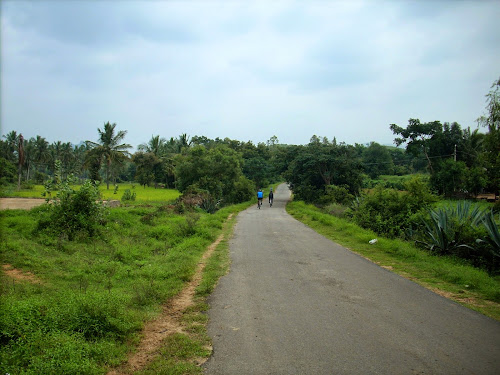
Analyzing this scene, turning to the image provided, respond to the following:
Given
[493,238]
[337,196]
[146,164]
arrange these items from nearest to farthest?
[493,238]
[337,196]
[146,164]

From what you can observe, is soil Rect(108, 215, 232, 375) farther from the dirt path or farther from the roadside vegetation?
the dirt path

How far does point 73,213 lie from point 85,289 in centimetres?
640

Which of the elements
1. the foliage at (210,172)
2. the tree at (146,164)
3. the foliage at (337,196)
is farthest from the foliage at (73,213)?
the tree at (146,164)

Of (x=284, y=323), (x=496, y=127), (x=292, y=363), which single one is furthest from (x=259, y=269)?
(x=496, y=127)

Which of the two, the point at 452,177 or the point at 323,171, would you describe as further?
the point at 452,177

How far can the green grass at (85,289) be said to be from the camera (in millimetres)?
3494

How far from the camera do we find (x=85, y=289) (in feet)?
18.8

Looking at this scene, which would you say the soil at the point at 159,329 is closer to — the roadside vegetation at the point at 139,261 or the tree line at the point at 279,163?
the roadside vegetation at the point at 139,261

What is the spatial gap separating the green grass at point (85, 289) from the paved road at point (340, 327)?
70 centimetres

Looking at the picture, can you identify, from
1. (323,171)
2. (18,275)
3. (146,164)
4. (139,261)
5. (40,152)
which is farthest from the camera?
(40,152)

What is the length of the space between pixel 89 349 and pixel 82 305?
948 millimetres

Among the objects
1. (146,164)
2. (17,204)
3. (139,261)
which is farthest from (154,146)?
(139,261)

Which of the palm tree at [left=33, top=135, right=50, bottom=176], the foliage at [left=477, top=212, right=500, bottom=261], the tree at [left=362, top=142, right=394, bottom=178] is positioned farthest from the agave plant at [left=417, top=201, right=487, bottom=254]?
the palm tree at [left=33, top=135, right=50, bottom=176]

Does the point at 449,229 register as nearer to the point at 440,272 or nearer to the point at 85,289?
the point at 440,272
